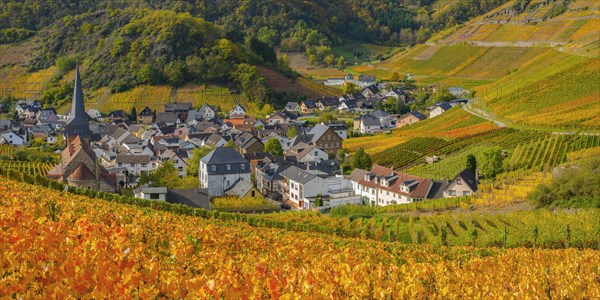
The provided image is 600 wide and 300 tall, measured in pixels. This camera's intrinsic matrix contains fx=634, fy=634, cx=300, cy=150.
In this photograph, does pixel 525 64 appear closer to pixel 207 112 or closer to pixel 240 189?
pixel 207 112

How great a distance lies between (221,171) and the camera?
157ft

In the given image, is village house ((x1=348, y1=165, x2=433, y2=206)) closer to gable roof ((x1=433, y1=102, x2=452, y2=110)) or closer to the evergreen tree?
gable roof ((x1=433, y1=102, x2=452, y2=110))

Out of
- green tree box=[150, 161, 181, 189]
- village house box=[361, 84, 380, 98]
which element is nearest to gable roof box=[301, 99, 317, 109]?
village house box=[361, 84, 380, 98]

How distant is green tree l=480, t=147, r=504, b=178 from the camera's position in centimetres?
4375

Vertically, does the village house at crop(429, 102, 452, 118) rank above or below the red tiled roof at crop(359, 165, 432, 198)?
below

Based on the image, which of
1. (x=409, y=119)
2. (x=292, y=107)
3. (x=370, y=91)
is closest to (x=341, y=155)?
(x=409, y=119)

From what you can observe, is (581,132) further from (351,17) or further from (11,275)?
(351,17)

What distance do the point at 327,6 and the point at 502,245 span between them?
162183 millimetres

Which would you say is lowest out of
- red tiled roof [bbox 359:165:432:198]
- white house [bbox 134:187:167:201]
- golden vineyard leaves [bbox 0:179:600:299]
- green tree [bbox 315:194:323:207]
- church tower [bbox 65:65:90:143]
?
green tree [bbox 315:194:323:207]

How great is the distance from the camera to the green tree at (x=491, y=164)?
144ft

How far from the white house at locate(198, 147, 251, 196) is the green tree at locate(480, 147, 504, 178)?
57.5 ft

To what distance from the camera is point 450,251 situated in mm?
21469

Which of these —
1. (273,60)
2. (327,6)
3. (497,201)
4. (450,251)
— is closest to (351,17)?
(327,6)

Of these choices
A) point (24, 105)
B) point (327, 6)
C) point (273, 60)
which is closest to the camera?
point (24, 105)
